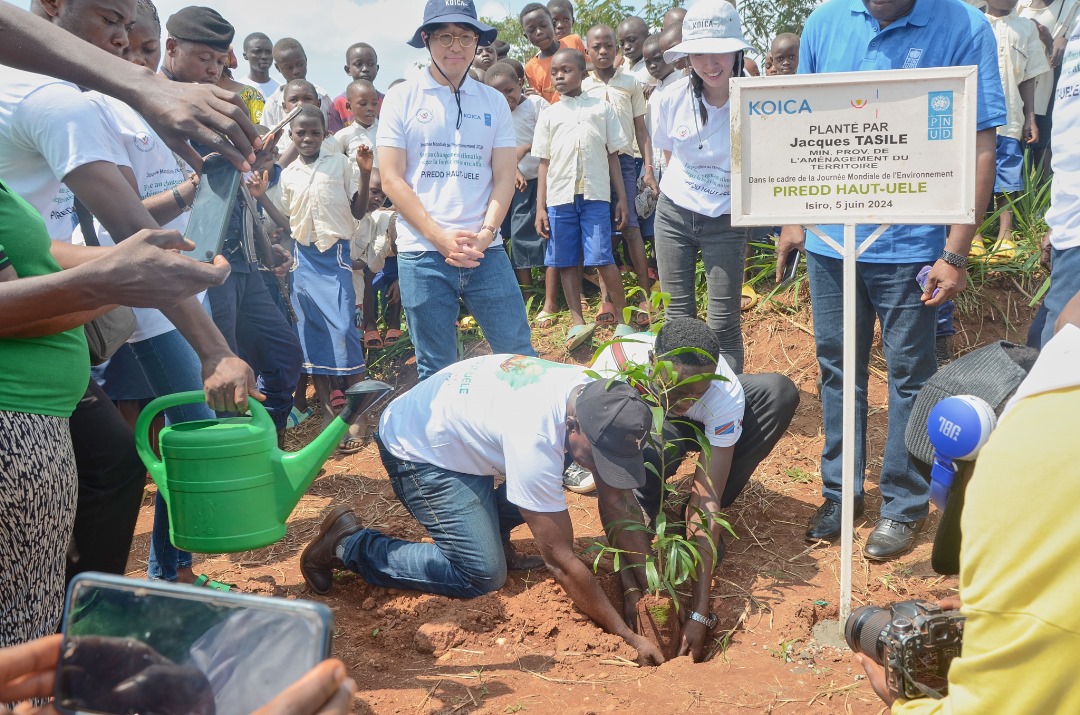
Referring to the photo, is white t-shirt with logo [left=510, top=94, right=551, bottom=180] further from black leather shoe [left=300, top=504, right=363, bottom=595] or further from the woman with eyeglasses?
black leather shoe [left=300, top=504, right=363, bottom=595]

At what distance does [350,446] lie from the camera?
5516mm

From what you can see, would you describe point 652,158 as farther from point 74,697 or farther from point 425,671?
point 74,697

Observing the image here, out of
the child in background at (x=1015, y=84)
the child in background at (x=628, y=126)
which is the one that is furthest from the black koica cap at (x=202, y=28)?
the child in background at (x=1015, y=84)

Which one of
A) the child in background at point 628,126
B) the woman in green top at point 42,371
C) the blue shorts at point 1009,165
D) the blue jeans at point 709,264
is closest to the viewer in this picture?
the woman in green top at point 42,371

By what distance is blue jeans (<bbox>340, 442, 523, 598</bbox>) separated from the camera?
3.51 m

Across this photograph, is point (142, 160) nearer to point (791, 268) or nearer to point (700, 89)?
point (700, 89)

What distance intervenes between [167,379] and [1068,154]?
309cm

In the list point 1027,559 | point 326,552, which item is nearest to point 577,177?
point 326,552

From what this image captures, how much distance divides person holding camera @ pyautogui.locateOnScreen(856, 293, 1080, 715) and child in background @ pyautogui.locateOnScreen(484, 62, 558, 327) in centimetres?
525

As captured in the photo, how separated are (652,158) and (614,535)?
332cm

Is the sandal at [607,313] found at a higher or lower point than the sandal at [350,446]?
higher

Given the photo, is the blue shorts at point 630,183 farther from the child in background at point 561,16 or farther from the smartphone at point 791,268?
the child in background at point 561,16

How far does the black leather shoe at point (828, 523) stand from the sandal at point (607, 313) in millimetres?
2520

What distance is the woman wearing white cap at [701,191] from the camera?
166 inches
